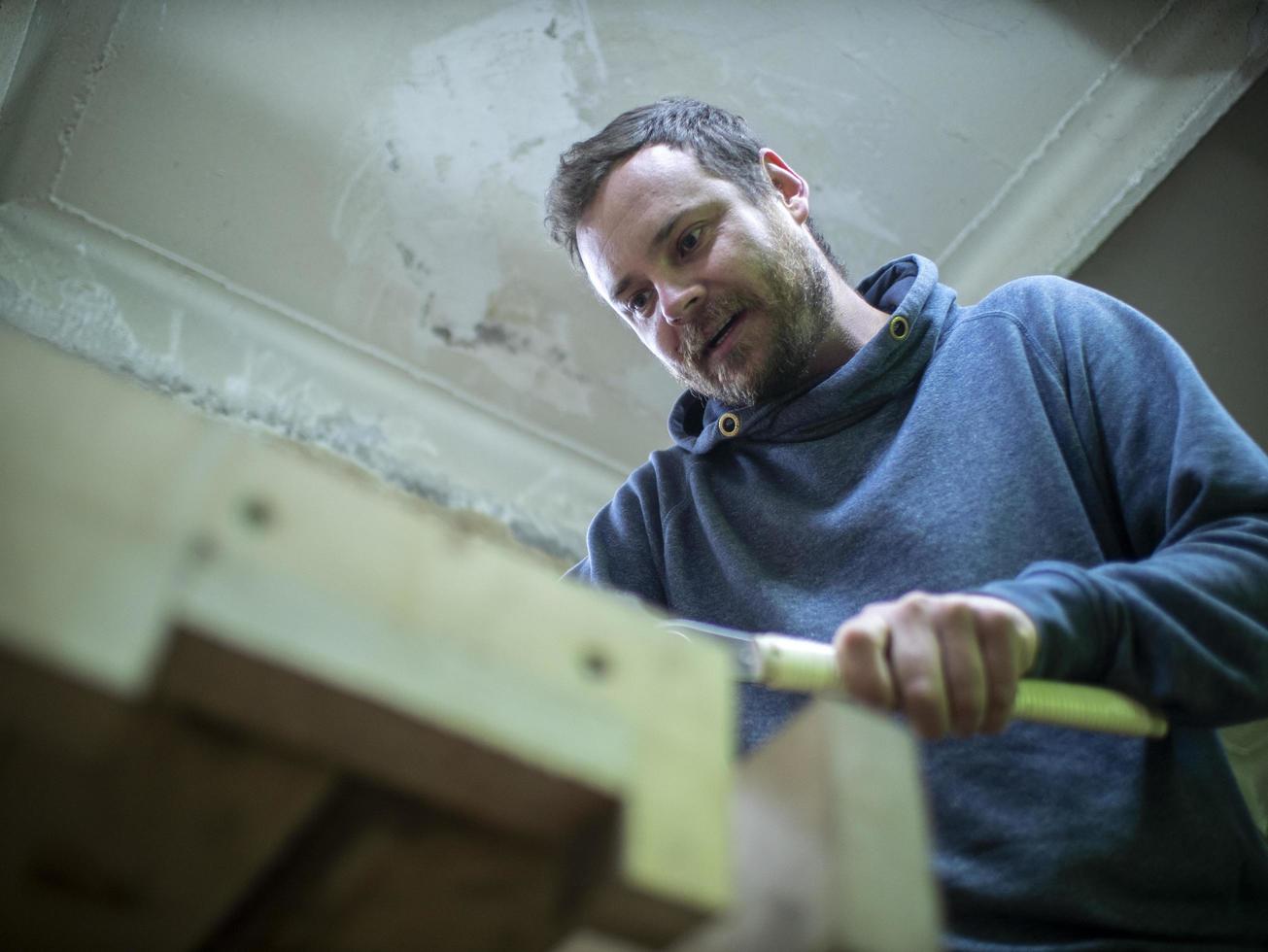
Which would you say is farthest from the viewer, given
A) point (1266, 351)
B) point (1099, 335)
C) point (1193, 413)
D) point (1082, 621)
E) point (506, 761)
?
point (1266, 351)

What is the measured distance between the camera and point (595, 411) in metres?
2.10

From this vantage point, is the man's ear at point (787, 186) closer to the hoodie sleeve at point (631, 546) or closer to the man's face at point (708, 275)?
the man's face at point (708, 275)

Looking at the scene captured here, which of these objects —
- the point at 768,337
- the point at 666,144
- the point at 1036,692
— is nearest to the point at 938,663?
the point at 1036,692

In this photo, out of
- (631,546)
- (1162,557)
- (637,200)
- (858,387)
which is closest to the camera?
(1162,557)

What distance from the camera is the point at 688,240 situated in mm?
1495

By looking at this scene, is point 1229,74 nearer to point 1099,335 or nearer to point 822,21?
point 822,21

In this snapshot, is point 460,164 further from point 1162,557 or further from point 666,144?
point 1162,557

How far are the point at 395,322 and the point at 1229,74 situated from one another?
1472 mm

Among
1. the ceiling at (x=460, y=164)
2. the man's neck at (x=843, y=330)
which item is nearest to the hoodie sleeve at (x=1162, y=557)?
the man's neck at (x=843, y=330)

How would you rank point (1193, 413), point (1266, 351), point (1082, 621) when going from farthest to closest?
point (1266, 351) < point (1193, 413) < point (1082, 621)

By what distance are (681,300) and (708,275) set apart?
51mm

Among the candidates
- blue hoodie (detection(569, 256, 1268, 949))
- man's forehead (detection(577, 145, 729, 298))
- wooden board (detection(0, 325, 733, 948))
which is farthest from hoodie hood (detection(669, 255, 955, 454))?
wooden board (detection(0, 325, 733, 948))

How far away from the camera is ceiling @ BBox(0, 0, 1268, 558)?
1769 millimetres

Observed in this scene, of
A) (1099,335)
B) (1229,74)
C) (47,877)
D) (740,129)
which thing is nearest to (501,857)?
(47,877)
